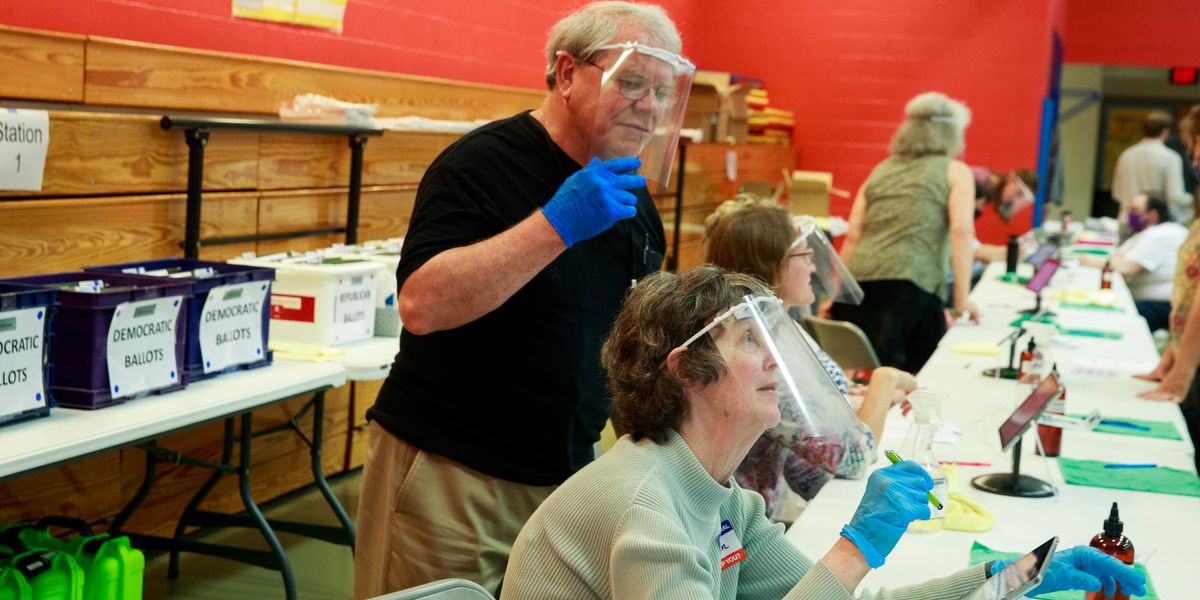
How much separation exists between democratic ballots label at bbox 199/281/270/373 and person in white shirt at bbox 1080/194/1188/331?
224 inches

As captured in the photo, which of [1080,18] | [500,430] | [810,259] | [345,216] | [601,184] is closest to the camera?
[601,184]

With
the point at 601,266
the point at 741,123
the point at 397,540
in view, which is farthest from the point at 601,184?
the point at 741,123

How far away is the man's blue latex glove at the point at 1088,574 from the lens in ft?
5.79

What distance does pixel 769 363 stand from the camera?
1695 mm

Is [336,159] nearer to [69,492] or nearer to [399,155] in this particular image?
[399,155]

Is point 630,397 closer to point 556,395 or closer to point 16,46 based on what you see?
point 556,395

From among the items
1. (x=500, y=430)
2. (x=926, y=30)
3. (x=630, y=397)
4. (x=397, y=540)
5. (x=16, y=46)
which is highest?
(x=926, y=30)

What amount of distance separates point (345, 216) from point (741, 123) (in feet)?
14.8

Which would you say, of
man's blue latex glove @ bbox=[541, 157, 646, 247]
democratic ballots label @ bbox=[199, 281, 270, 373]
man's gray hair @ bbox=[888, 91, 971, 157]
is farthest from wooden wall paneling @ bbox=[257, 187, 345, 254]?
man's gray hair @ bbox=[888, 91, 971, 157]

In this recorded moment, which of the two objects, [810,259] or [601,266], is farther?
[810,259]

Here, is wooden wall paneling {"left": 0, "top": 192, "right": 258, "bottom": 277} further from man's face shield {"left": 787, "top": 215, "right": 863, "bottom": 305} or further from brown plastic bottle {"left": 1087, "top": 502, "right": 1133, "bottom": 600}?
brown plastic bottle {"left": 1087, "top": 502, "right": 1133, "bottom": 600}

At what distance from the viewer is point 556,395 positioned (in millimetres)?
2107

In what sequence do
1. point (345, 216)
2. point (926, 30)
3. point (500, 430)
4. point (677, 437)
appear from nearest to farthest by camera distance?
point (677, 437), point (500, 430), point (345, 216), point (926, 30)

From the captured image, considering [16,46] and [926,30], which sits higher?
[926,30]
